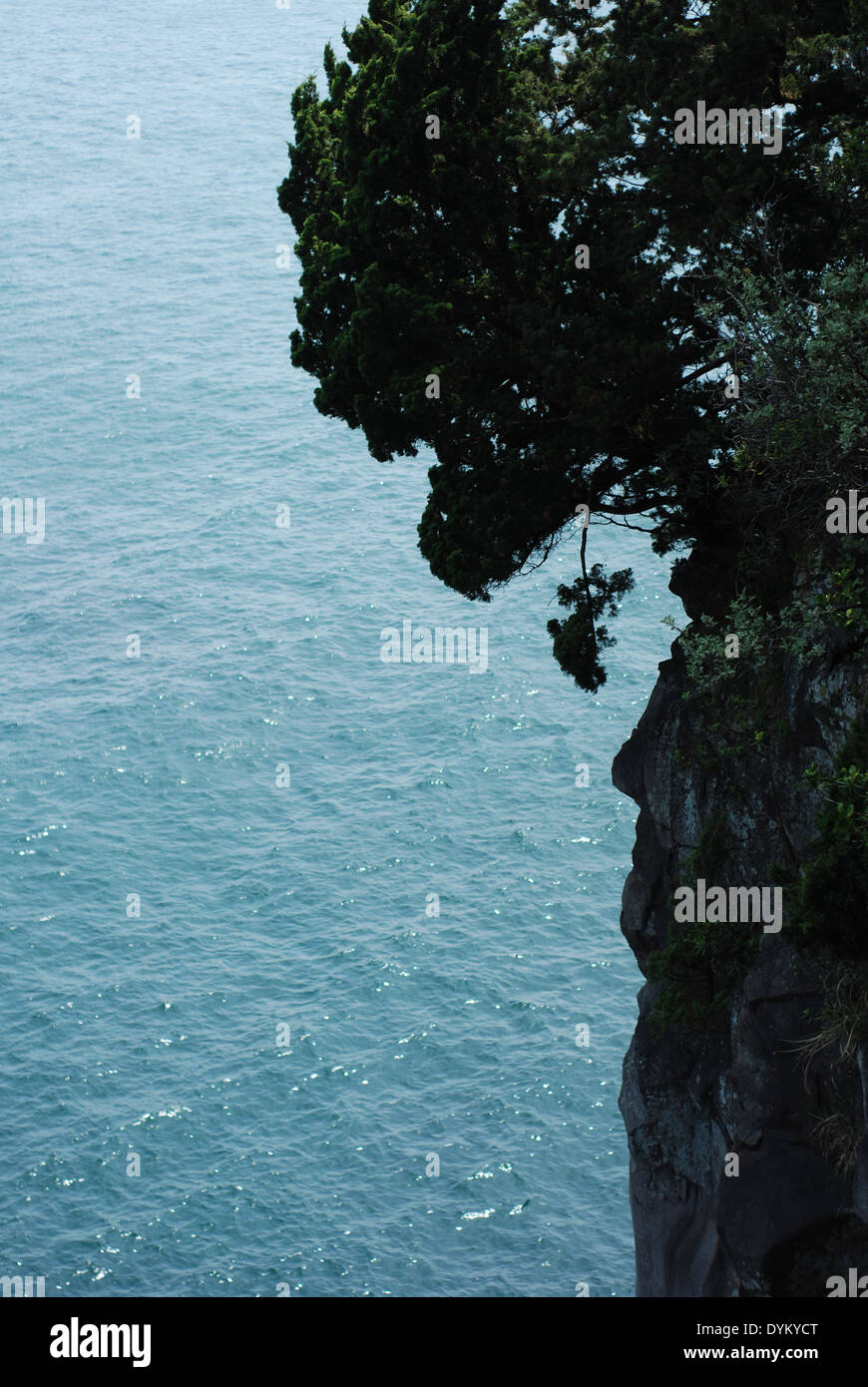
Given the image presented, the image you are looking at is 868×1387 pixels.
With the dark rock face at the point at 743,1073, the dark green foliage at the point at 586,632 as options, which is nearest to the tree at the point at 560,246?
the dark green foliage at the point at 586,632

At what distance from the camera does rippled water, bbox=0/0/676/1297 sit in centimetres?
4709

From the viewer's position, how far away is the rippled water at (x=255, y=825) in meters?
47.1

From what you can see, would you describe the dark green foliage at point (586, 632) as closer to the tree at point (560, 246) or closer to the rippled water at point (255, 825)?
the tree at point (560, 246)

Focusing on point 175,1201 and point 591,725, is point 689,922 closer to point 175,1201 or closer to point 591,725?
point 175,1201

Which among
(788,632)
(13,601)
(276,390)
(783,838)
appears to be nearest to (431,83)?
(788,632)

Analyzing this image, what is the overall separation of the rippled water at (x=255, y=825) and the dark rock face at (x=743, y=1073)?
1990 centimetres

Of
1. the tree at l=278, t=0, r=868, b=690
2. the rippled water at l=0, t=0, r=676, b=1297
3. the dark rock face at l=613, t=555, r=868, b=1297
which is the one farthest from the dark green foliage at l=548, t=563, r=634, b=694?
the rippled water at l=0, t=0, r=676, b=1297

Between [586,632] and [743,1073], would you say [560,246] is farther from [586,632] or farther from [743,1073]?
[743,1073]

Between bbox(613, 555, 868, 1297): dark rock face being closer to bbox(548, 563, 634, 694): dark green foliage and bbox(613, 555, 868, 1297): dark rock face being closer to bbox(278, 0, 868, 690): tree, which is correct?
bbox(548, 563, 634, 694): dark green foliage

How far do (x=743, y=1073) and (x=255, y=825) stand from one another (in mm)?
47526

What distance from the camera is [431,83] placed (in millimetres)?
22688

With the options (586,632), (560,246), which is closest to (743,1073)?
(586,632)

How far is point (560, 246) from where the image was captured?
921 inches

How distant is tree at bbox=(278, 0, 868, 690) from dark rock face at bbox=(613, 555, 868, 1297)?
8.82ft
